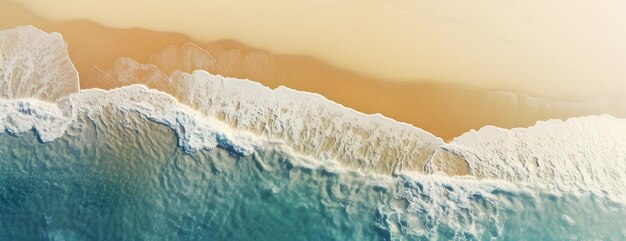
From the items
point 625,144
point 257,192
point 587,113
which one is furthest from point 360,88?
point 625,144

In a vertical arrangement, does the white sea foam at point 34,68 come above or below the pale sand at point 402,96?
below

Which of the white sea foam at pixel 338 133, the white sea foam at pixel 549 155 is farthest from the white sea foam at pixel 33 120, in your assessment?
the white sea foam at pixel 549 155

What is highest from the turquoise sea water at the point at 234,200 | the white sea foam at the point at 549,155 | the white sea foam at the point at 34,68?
the white sea foam at the point at 549,155

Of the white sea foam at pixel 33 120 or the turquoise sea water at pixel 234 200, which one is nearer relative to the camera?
the turquoise sea water at pixel 234 200

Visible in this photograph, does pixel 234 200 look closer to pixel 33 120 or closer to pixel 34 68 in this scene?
pixel 33 120

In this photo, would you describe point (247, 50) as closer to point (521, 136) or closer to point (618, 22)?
point (521, 136)

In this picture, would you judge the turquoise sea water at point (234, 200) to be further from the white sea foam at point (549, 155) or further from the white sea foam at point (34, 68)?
the white sea foam at point (34, 68)
